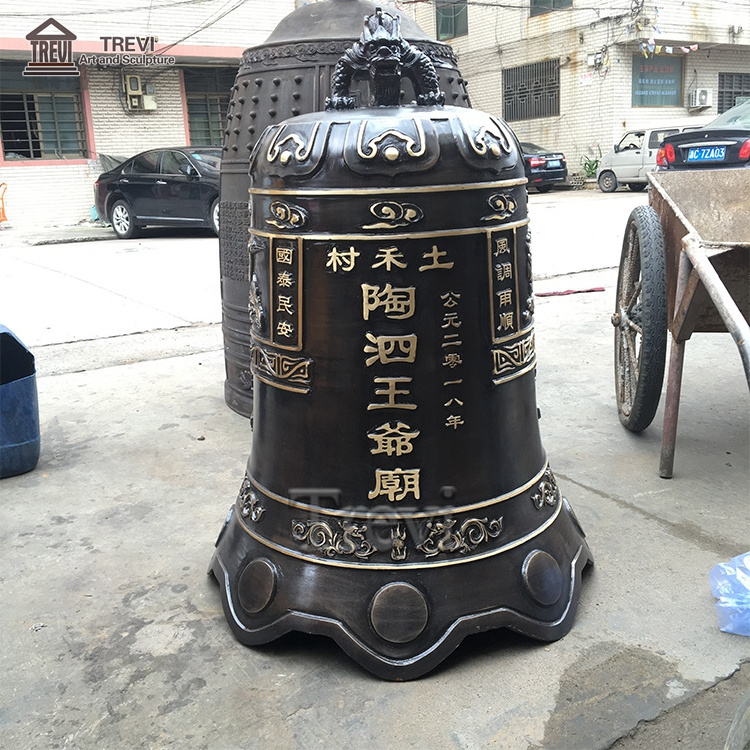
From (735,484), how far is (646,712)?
1515 mm

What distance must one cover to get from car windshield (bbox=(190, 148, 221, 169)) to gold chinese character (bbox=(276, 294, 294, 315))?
35.0 feet

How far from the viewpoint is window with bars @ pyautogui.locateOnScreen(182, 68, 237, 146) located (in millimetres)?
17234

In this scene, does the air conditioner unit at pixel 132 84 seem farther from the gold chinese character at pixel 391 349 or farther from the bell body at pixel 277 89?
the gold chinese character at pixel 391 349

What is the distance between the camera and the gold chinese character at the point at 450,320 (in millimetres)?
2129

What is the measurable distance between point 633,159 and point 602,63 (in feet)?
12.2

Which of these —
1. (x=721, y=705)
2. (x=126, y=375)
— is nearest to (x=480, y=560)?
(x=721, y=705)

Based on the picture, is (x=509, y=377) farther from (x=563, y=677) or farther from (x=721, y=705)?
(x=721, y=705)

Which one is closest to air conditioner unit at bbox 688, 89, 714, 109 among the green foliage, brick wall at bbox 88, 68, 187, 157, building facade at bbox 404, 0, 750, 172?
building facade at bbox 404, 0, 750, 172

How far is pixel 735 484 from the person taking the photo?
3229mm

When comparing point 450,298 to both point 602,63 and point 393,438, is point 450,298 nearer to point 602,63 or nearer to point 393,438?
point 393,438

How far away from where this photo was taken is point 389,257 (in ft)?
6.77

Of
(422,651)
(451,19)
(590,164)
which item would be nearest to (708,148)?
(422,651)

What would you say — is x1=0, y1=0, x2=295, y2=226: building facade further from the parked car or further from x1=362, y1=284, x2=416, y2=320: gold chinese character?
x1=362, y1=284, x2=416, y2=320: gold chinese character

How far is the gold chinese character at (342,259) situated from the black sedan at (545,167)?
18335mm
